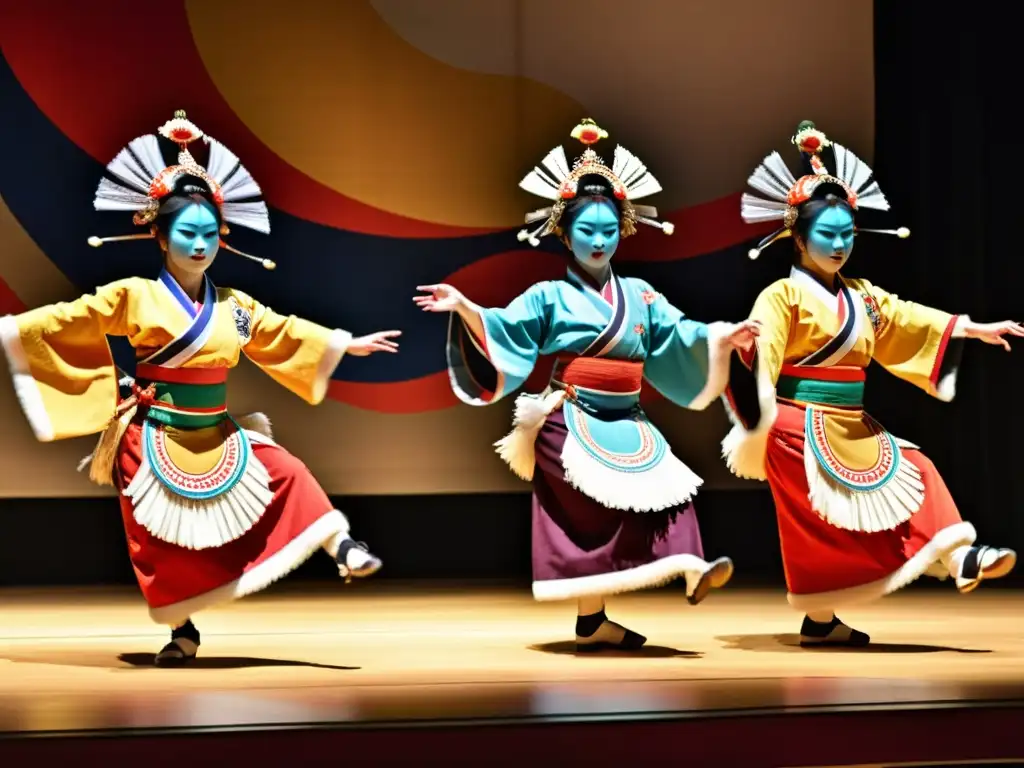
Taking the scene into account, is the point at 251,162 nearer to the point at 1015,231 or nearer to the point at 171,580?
the point at 171,580

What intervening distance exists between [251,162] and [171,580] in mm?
1963

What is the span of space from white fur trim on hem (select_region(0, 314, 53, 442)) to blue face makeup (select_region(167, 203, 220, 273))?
1.40ft

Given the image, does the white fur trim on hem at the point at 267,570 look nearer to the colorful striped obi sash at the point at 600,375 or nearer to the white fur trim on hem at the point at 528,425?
the white fur trim on hem at the point at 528,425

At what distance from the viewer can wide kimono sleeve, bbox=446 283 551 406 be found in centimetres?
422

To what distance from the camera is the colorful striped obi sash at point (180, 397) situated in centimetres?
401

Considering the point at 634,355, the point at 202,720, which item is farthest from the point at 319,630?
the point at 202,720

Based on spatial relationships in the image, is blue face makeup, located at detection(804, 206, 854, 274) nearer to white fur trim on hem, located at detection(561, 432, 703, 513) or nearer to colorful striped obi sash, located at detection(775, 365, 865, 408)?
colorful striped obi sash, located at detection(775, 365, 865, 408)

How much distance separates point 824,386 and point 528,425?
0.78m

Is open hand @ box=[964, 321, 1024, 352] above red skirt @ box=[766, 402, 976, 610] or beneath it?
above

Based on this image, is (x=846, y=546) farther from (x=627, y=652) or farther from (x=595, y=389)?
(x=595, y=389)

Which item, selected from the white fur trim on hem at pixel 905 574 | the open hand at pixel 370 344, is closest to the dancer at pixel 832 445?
the white fur trim on hem at pixel 905 574

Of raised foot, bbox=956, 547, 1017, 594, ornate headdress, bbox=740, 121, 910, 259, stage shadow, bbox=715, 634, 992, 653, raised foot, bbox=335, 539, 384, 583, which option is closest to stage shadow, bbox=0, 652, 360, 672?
raised foot, bbox=335, 539, 384, 583

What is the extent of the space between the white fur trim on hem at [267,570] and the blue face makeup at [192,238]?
0.73 meters

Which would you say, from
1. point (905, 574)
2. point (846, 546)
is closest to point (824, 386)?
point (846, 546)
